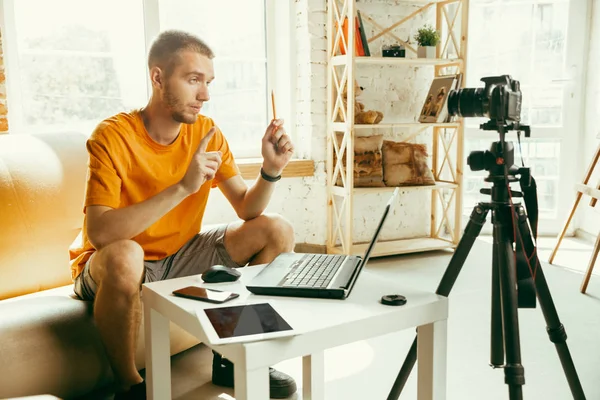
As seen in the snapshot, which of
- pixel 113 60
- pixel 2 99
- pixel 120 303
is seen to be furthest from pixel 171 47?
pixel 113 60

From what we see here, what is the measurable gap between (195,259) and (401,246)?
209 cm

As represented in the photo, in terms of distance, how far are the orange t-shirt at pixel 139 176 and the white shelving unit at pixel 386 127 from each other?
1.57m

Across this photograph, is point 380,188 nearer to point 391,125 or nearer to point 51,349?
point 391,125

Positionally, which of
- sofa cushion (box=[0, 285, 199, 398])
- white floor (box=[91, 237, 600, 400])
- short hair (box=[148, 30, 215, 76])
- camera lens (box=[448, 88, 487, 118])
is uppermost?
short hair (box=[148, 30, 215, 76])

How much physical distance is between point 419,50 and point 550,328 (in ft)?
8.24

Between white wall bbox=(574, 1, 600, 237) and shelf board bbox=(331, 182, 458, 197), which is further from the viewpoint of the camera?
white wall bbox=(574, 1, 600, 237)

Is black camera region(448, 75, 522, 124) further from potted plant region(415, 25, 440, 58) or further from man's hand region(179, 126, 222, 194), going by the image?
potted plant region(415, 25, 440, 58)

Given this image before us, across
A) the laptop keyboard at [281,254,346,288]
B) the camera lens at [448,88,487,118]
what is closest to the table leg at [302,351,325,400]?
the laptop keyboard at [281,254,346,288]

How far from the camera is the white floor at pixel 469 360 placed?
77.4 inches

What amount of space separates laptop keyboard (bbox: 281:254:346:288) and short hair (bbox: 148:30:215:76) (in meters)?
0.82

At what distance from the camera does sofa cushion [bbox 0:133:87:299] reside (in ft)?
6.62

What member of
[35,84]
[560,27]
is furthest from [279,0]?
[560,27]

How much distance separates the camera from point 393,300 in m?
1.30

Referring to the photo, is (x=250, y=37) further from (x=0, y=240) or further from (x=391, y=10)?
(x=0, y=240)
